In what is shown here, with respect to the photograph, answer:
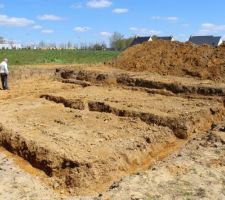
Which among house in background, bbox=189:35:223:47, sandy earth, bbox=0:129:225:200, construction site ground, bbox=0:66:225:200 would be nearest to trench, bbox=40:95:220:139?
construction site ground, bbox=0:66:225:200

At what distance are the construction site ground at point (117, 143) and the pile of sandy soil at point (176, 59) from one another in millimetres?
2245

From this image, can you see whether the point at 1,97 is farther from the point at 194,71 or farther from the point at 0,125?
the point at 194,71

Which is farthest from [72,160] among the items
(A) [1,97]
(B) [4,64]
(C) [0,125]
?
(B) [4,64]

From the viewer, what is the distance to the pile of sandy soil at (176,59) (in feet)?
57.9

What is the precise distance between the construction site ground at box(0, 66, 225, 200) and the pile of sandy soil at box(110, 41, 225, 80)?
88.4 inches

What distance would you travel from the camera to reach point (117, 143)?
9.08 m

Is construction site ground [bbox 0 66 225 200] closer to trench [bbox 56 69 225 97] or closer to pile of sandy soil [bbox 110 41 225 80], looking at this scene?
trench [bbox 56 69 225 97]

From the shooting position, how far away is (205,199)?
6.52 m

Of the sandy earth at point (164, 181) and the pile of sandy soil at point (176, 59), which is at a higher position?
the pile of sandy soil at point (176, 59)

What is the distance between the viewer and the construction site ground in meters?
7.17

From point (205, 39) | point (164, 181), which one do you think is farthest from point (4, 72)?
point (205, 39)

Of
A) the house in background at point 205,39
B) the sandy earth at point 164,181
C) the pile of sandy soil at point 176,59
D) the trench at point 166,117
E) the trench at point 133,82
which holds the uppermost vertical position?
the house in background at point 205,39

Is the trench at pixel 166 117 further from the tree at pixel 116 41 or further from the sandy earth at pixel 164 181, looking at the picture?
the tree at pixel 116 41

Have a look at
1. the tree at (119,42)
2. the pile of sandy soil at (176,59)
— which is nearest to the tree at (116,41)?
the tree at (119,42)
